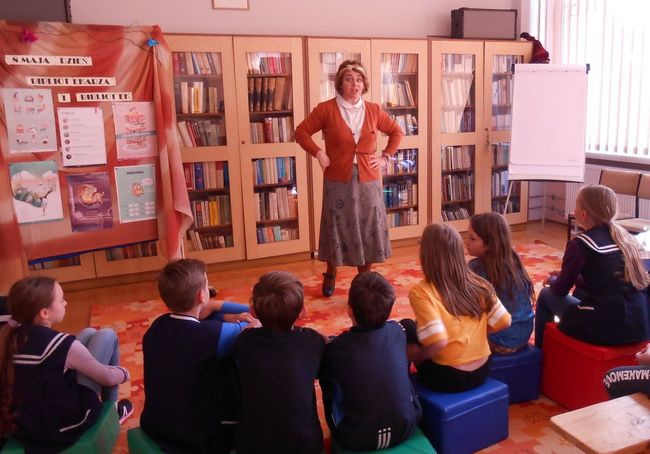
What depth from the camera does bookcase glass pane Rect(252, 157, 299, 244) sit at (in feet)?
16.2

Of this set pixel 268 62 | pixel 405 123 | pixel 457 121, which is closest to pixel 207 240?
pixel 268 62

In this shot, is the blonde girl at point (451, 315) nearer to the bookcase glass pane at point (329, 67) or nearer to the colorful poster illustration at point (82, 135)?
the colorful poster illustration at point (82, 135)

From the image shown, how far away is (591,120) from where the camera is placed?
5602mm

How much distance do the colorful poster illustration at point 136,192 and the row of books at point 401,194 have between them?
7.53ft

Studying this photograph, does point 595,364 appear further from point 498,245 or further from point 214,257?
point 214,257

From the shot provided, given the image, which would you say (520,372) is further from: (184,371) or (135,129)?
(135,129)

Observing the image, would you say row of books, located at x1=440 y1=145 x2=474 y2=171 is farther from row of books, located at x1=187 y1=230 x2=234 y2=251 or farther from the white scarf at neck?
row of books, located at x1=187 y1=230 x2=234 y2=251

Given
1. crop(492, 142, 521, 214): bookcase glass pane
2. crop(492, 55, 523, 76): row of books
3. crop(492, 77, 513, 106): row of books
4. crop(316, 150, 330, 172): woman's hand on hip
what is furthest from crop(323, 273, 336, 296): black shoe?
crop(492, 55, 523, 76): row of books

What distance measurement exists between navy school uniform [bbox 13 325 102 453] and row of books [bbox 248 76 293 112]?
10.7 feet

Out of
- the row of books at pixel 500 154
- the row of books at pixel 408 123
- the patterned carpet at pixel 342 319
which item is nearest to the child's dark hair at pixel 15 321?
the patterned carpet at pixel 342 319

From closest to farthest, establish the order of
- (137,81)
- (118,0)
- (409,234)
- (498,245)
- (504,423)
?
1. (504,423)
2. (498,245)
3. (137,81)
4. (118,0)
5. (409,234)

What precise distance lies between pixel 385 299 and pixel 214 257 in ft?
10.4

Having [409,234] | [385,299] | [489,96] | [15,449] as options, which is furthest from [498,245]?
[489,96]

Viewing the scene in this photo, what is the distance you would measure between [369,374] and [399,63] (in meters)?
4.01
